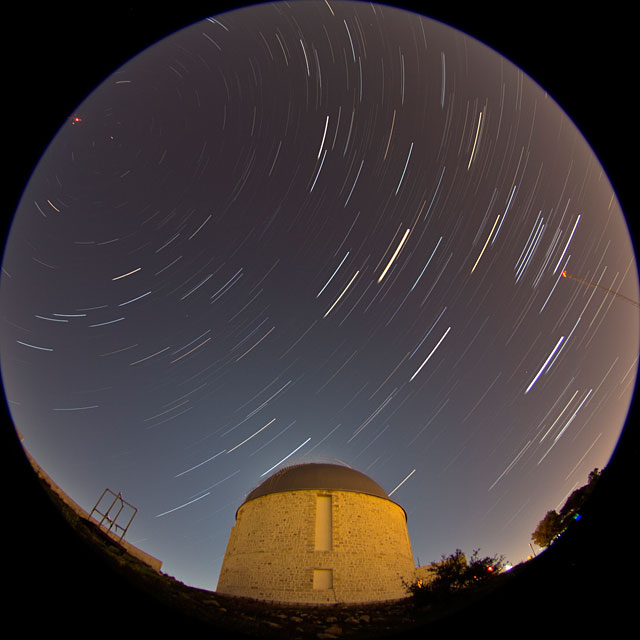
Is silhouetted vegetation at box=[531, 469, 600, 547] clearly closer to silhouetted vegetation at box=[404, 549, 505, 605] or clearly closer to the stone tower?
silhouetted vegetation at box=[404, 549, 505, 605]

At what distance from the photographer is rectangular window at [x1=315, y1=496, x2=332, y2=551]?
16469 millimetres

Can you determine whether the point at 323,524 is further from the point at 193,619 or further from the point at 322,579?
the point at 193,619

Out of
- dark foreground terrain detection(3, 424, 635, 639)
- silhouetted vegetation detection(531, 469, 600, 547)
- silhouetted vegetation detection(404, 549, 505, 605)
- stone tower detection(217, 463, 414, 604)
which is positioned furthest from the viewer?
stone tower detection(217, 463, 414, 604)

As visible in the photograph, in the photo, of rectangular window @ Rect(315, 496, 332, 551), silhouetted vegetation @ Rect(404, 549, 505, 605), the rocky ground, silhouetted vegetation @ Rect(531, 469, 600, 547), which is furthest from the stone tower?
the rocky ground

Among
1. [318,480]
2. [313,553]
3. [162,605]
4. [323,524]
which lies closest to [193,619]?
[162,605]

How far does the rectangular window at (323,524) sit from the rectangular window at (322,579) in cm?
93

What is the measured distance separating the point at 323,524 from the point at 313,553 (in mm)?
1514

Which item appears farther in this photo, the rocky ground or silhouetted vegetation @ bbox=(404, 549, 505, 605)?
silhouetted vegetation @ bbox=(404, 549, 505, 605)

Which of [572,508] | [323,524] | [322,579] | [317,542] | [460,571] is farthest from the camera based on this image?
[323,524]

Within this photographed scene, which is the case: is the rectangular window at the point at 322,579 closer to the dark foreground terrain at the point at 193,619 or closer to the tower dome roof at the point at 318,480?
the tower dome roof at the point at 318,480

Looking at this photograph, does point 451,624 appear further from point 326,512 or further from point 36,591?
point 326,512

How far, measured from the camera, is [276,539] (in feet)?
54.7

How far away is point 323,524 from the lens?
17.2m

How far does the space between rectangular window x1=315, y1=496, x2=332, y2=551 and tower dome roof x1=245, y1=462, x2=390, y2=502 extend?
790 mm
